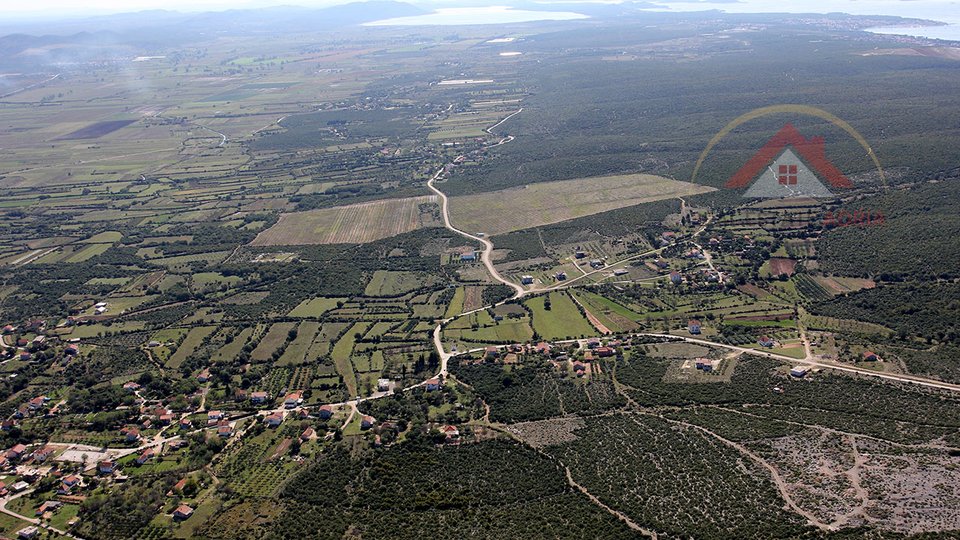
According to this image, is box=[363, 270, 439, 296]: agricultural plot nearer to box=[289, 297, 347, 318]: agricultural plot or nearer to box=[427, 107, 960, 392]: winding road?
box=[289, 297, 347, 318]: agricultural plot

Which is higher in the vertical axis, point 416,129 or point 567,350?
point 416,129

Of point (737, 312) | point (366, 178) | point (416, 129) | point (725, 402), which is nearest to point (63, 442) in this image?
point (725, 402)

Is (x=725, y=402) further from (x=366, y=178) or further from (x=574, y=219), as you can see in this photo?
(x=366, y=178)

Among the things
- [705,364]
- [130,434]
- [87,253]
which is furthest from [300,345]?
[87,253]

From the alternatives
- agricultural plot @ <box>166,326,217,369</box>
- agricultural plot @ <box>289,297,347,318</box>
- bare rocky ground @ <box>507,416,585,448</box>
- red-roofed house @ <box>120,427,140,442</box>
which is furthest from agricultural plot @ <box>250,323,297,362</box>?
bare rocky ground @ <box>507,416,585,448</box>

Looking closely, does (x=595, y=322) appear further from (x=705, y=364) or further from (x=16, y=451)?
(x=16, y=451)

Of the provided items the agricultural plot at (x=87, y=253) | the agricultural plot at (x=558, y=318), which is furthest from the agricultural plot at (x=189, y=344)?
the agricultural plot at (x=558, y=318)
